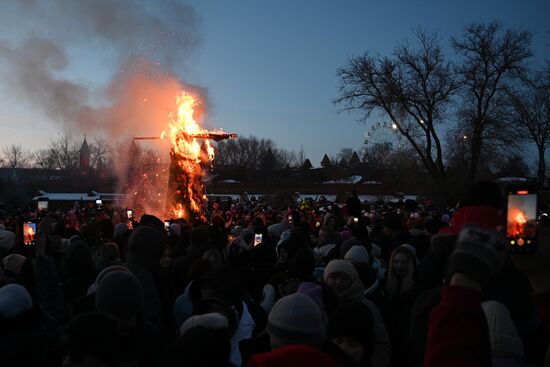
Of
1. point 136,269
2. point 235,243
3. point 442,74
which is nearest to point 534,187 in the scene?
point 136,269

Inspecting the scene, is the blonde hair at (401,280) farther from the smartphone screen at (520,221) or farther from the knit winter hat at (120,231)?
the knit winter hat at (120,231)

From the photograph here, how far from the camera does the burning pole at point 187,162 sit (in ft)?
62.4

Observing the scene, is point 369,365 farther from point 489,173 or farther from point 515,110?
point 489,173

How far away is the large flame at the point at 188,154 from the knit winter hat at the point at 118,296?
49.6ft

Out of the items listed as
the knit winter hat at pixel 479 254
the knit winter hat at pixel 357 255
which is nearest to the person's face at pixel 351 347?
the knit winter hat at pixel 479 254

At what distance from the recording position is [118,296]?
3.80 meters

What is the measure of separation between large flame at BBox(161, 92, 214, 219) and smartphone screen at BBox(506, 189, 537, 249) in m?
17.0

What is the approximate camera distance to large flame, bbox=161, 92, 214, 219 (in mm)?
19094

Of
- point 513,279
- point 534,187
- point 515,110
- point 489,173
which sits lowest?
point 513,279

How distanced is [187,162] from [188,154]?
29 centimetres

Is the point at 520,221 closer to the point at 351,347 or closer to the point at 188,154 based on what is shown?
the point at 351,347

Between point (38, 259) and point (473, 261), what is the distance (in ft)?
14.8

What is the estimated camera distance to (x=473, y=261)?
1832 mm

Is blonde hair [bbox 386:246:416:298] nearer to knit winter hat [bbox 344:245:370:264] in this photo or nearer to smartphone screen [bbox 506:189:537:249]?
knit winter hat [bbox 344:245:370:264]
